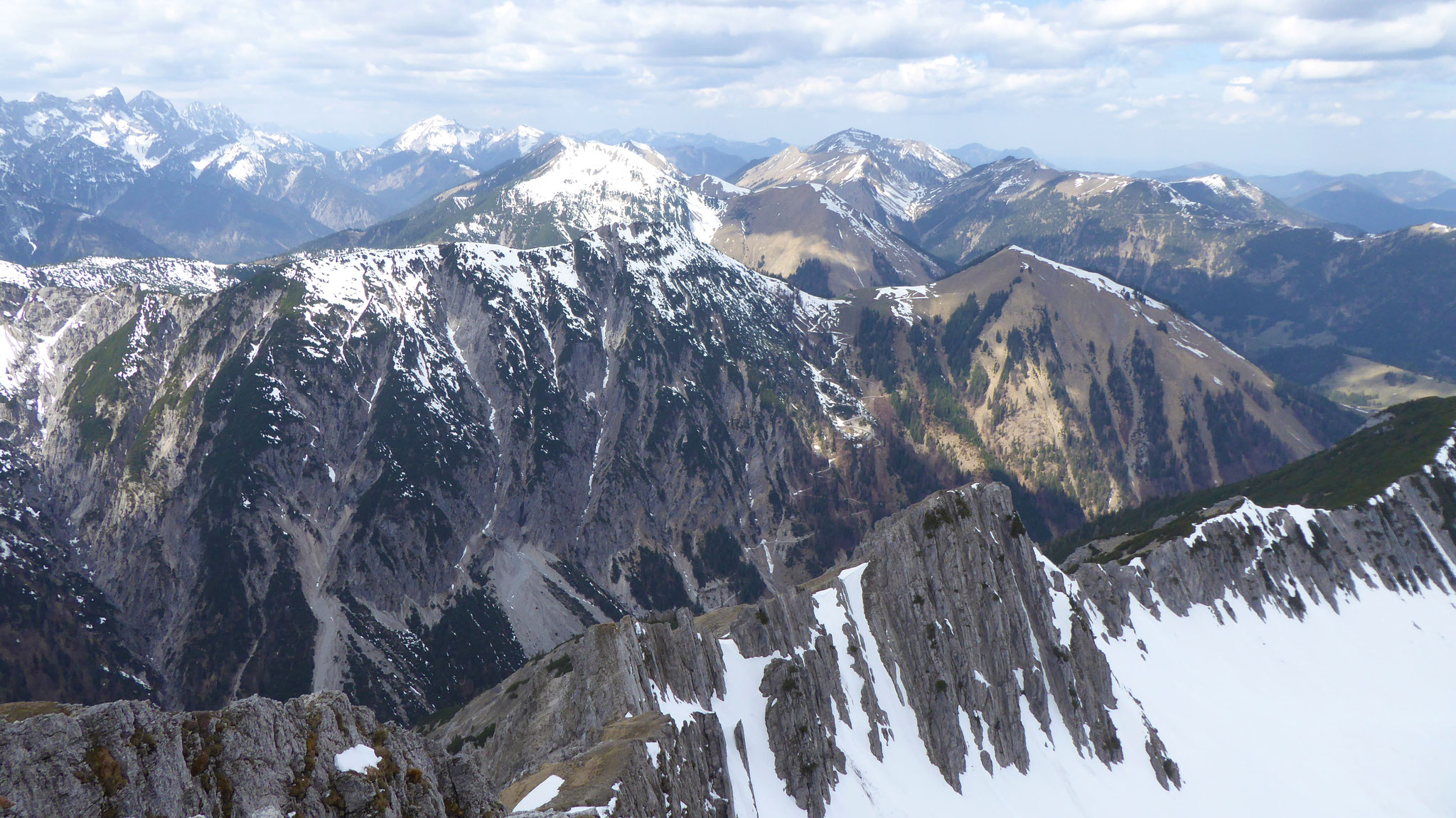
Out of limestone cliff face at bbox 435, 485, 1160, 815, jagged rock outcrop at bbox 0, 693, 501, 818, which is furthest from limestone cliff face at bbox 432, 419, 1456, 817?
jagged rock outcrop at bbox 0, 693, 501, 818

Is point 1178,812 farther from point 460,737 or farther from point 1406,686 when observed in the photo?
point 460,737

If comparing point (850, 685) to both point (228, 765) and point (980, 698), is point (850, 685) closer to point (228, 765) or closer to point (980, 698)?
point (980, 698)

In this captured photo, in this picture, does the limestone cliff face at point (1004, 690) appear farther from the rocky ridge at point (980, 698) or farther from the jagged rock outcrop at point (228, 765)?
the jagged rock outcrop at point (228, 765)

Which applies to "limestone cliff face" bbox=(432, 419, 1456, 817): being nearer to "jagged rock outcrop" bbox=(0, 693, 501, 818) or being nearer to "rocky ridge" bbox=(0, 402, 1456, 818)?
"rocky ridge" bbox=(0, 402, 1456, 818)

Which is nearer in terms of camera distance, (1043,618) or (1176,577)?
(1043,618)

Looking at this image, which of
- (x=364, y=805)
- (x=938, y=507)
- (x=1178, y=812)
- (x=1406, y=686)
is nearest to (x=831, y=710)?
(x=938, y=507)

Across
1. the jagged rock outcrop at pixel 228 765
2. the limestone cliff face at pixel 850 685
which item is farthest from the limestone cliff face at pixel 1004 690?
the jagged rock outcrop at pixel 228 765
